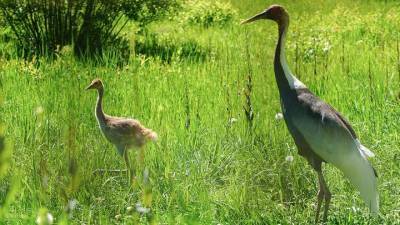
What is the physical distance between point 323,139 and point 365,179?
0.36m

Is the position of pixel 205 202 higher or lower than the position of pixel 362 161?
lower

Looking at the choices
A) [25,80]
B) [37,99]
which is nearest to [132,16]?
[25,80]

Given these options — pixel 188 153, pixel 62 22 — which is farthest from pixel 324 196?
pixel 62 22

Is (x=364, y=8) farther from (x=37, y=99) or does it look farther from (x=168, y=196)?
(x=168, y=196)

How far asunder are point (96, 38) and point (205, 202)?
228 inches

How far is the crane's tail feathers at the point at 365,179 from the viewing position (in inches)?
177

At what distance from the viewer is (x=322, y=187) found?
15.5 feet

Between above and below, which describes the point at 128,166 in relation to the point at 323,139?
below

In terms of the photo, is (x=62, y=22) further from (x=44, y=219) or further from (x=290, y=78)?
(x=44, y=219)

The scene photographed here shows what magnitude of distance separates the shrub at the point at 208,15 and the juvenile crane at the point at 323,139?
28.5ft

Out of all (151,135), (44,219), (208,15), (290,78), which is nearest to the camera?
(44,219)

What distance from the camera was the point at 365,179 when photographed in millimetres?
4531

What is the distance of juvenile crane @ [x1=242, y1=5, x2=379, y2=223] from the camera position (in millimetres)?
4555

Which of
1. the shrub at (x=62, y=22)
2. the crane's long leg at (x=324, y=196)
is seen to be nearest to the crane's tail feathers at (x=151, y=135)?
the crane's long leg at (x=324, y=196)
